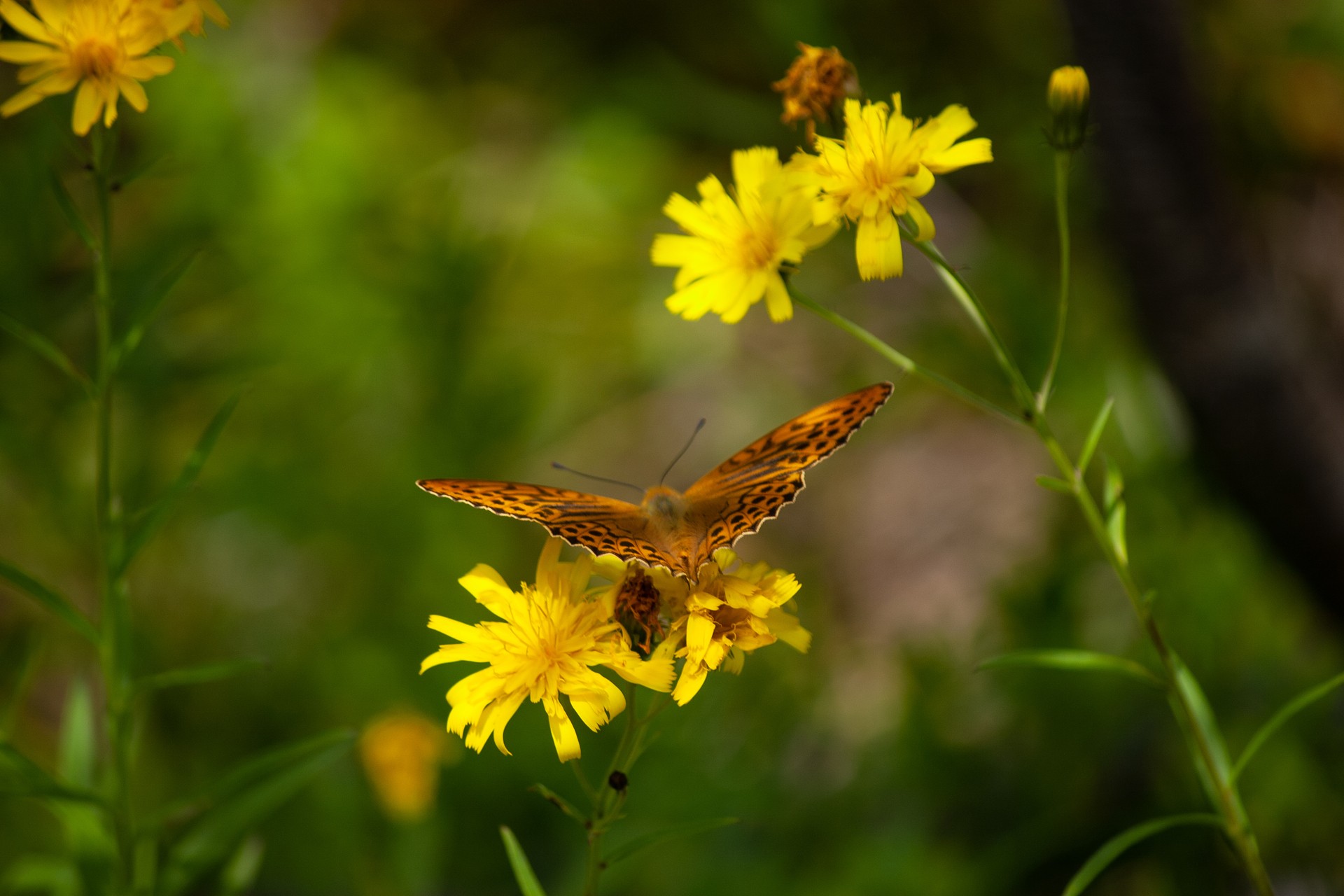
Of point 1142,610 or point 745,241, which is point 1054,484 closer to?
point 1142,610

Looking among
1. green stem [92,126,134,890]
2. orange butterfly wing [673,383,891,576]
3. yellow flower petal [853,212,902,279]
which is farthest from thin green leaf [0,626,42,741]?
yellow flower petal [853,212,902,279]

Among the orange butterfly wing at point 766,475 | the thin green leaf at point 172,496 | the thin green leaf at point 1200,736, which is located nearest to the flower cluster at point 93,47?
the thin green leaf at point 172,496

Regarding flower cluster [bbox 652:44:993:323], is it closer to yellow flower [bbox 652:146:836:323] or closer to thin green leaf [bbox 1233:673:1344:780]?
yellow flower [bbox 652:146:836:323]

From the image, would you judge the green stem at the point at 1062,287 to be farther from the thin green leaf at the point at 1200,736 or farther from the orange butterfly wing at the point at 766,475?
the thin green leaf at the point at 1200,736

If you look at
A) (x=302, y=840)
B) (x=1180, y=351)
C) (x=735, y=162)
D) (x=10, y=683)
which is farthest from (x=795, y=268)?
(x=10, y=683)

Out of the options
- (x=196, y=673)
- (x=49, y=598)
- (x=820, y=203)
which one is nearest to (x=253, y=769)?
(x=196, y=673)

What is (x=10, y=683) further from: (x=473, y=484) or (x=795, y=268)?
(x=795, y=268)

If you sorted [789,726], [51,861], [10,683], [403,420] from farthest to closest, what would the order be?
[403,420] → [789,726] → [10,683] → [51,861]
